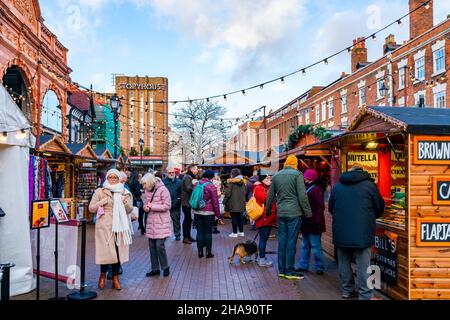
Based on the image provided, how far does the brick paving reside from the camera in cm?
578

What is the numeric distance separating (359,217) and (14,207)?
501 centimetres

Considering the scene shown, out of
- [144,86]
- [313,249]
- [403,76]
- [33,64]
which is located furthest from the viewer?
[144,86]

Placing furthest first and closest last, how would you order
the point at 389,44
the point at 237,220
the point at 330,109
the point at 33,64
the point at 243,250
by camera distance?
the point at 330,109, the point at 389,44, the point at 33,64, the point at 237,220, the point at 243,250

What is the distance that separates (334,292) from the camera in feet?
19.5

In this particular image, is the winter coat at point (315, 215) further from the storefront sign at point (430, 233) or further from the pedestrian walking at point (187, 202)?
the pedestrian walking at point (187, 202)

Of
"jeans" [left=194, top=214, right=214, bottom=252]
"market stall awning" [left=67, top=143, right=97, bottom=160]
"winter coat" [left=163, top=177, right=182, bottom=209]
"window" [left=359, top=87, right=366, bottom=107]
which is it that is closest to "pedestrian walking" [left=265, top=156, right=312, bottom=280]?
"jeans" [left=194, top=214, right=214, bottom=252]

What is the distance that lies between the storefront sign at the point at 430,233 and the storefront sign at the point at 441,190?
257 millimetres

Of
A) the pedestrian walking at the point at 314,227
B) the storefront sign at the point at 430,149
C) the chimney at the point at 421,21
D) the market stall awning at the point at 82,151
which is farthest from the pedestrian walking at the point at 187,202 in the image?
the chimney at the point at 421,21

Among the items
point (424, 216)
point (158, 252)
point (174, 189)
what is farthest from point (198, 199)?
point (424, 216)

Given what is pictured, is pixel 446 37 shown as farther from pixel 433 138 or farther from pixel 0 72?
pixel 0 72

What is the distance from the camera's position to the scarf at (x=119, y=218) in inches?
235

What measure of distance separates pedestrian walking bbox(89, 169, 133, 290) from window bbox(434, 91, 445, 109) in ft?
64.5

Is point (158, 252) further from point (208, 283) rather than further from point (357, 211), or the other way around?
point (357, 211)

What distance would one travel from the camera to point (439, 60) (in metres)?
21.0
